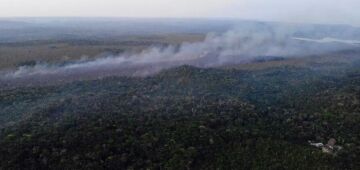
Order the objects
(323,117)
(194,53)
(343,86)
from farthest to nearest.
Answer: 1. (194,53)
2. (343,86)
3. (323,117)

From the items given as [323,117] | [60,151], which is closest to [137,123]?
[60,151]

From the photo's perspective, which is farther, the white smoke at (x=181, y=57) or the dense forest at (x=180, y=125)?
the white smoke at (x=181, y=57)

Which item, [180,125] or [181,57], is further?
[181,57]

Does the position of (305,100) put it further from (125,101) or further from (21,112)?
(21,112)

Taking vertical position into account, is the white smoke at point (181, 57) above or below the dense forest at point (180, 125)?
below

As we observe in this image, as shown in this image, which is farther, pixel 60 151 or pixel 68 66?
pixel 68 66

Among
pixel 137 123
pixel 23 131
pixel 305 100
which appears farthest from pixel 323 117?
pixel 23 131

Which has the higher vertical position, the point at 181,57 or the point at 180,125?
the point at 180,125

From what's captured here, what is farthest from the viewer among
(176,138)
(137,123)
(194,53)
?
(194,53)
